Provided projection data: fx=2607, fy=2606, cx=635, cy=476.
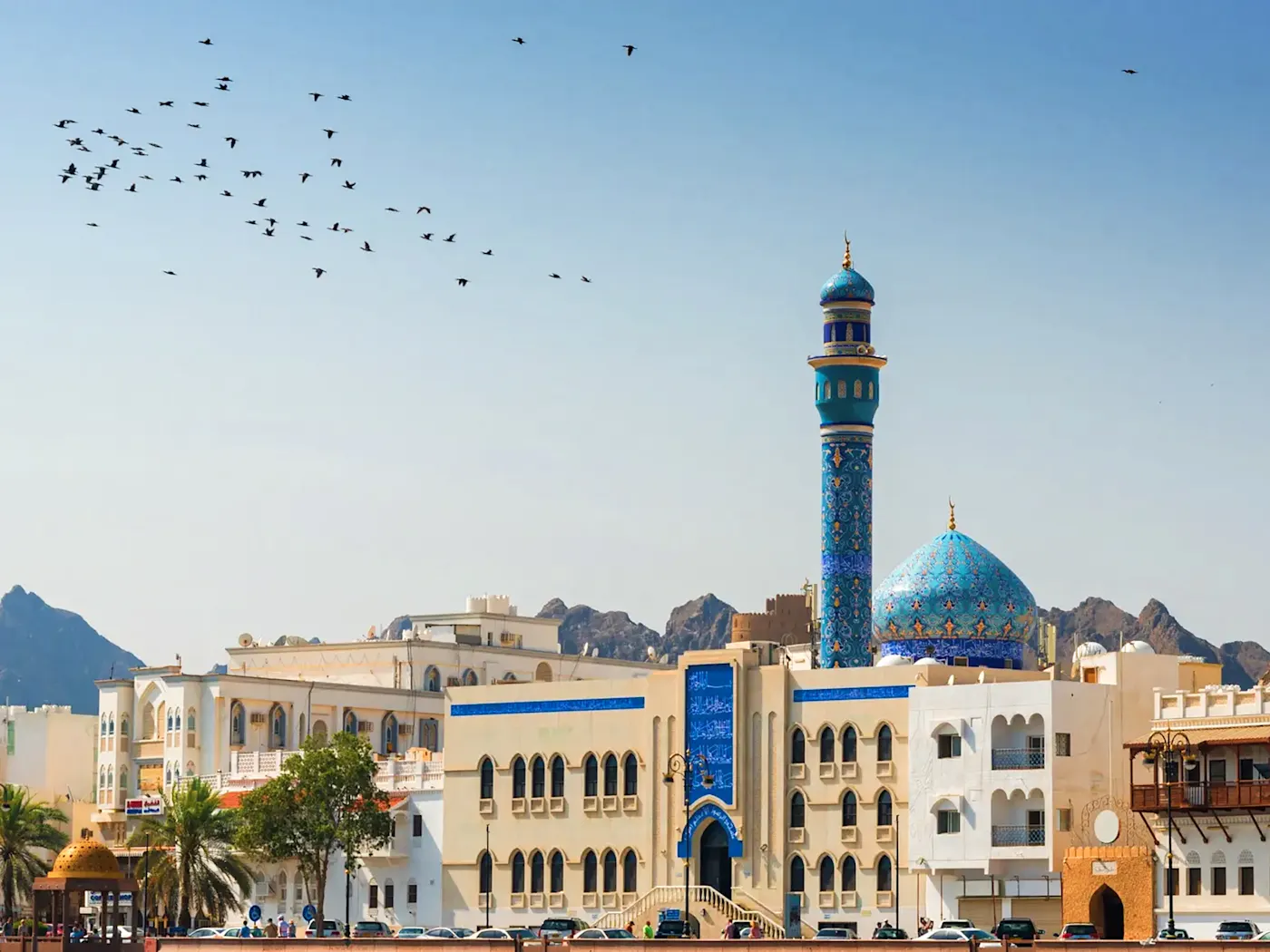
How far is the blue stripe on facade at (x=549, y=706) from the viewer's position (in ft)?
272

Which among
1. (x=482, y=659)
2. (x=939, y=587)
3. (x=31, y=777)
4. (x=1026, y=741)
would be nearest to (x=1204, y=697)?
(x=1026, y=741)

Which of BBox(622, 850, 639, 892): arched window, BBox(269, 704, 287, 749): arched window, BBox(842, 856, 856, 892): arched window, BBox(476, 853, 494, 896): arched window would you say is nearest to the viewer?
BBox(842, 856, 856, 892): arched window

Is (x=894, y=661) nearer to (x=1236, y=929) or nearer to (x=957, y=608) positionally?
(x=957, y=608)

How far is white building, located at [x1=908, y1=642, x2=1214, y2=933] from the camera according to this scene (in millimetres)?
73000

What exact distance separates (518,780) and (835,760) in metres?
12.1

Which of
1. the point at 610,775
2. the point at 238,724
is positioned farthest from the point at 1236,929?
the point at 238,724

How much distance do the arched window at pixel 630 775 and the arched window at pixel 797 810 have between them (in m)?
5.73

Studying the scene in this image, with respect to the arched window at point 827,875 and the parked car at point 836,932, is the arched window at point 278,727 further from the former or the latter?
the parked car at point 836,932

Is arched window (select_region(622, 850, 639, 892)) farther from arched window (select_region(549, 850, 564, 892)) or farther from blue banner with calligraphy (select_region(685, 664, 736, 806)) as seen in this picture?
blue banner with calligraphy (select_region(685, 664, 736, 806))

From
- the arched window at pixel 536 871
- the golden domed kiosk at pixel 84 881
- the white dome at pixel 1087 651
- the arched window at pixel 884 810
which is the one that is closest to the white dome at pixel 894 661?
the arched window at pixel 884 810

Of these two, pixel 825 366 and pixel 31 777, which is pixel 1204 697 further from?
pixel 31 777

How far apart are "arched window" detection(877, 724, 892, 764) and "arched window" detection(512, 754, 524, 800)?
530 inches

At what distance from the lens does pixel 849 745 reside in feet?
256

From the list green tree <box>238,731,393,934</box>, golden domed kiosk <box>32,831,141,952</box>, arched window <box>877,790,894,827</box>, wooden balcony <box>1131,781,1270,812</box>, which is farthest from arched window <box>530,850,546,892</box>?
wooden balcony <box>1131,781,1270,812</box>
